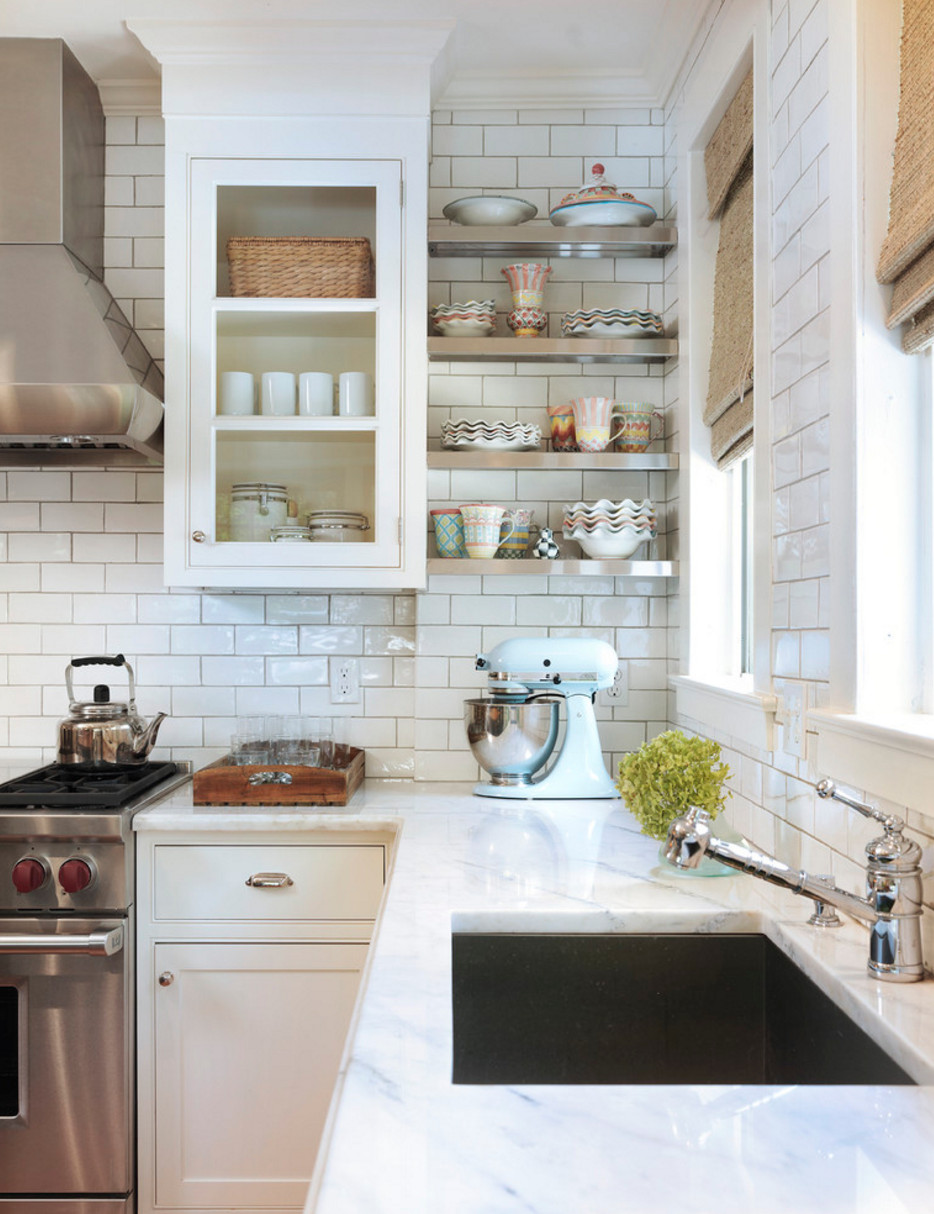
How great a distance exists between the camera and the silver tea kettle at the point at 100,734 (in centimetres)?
255

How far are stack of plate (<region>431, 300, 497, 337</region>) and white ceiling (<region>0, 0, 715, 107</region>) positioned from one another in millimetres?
616

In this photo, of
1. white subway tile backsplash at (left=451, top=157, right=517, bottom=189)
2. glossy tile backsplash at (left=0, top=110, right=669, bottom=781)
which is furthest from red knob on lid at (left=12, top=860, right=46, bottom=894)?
white subway tile backsplash at (left=451, top=157, right=517, bottom=189)

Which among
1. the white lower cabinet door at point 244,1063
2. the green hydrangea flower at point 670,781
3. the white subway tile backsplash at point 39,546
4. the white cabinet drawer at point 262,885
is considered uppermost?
the white subway tile backsplash at point 39,546

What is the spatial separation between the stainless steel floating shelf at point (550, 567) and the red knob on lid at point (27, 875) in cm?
111

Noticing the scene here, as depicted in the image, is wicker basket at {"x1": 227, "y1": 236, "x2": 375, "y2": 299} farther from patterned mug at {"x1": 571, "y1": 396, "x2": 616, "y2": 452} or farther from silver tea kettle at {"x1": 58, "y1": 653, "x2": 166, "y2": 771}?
silver tea kettle at {"x1": 58, "y1": 653, "x2": 166, "y2": 771}

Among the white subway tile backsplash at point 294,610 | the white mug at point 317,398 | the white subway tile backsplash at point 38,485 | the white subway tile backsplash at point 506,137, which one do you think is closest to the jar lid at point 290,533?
the white mug at point 317,398

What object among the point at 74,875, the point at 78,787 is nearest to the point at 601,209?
the point at 78,787

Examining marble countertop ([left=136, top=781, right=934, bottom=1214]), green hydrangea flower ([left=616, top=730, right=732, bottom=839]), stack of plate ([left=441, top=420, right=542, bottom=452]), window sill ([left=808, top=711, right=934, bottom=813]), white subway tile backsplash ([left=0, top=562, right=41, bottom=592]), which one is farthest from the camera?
white subway tile backsplash ([left=0, top=562, right=41, bottom=592])

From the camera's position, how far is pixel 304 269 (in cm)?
263

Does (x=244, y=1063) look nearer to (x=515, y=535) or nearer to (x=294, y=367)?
(x=515, y=535)

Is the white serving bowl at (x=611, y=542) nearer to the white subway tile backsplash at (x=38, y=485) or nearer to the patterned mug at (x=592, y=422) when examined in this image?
the patterned mug at (x=592, y=422)

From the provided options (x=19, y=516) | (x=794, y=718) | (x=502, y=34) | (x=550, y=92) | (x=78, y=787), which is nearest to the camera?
(x=794, y=718)

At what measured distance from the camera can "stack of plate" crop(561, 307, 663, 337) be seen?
269 cm

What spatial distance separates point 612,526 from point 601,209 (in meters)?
0.79
